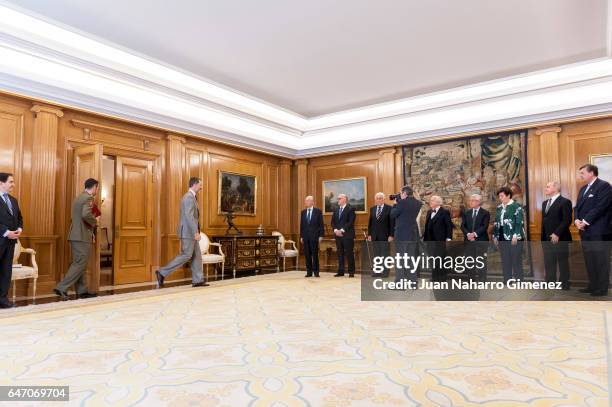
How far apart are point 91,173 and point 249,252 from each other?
3.70m

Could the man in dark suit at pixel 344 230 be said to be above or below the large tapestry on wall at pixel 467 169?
Result: below

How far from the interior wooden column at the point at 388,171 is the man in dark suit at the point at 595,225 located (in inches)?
163

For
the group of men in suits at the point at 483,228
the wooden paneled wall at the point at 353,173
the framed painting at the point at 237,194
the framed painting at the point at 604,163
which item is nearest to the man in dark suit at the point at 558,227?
the group of men in suits at the point at 483,228

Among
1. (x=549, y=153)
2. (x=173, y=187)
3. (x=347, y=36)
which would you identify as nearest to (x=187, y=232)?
(x=173, y=187)

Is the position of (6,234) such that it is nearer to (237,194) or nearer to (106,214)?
(237,194)

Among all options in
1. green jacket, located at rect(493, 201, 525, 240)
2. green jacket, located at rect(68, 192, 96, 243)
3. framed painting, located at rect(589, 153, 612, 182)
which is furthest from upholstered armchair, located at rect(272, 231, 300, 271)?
framed painting, located at rect(589, 153, 612, 182)

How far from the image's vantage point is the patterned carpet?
2250 mm

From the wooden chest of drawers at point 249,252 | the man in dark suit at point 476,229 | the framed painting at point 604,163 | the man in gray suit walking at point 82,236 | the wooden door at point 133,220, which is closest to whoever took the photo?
the man in gray suit walking at point 82,236

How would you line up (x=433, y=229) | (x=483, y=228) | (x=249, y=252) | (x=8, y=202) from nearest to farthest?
1. (x=8, y=202)
2. (x=483, y=228)
3. (x=433, y=229)
4. (x=249, y=252)

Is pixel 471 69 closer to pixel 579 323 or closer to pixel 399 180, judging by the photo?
pixel 399 180

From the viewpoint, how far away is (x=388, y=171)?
31.5 ft

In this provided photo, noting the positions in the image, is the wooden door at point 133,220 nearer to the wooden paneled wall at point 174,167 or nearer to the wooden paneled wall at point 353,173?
the wooden paneled wall at point 174,167

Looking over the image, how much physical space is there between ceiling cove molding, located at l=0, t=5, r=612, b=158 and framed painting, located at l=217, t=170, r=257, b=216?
806 millimetres

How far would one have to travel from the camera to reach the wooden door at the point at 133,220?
24.5 feet
